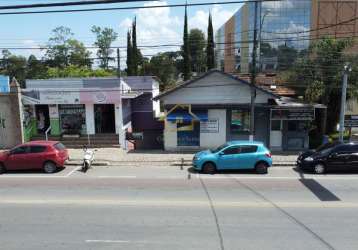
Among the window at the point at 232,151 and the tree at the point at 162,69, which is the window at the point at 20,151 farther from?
the tree at the point at 162,69

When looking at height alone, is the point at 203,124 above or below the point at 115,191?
above

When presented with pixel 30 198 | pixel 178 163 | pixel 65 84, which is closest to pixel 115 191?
pixel 30 198

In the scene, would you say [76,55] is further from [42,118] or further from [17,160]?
[17,160]

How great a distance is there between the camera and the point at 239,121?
74.3 ft

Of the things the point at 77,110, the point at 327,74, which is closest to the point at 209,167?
the point at 77,110

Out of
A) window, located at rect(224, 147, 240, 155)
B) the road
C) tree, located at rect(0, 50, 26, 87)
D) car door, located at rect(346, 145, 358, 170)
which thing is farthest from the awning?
tree, located at rect(0, 50, 26, 87)

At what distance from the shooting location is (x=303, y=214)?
10.4 m

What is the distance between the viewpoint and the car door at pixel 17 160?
17422 mm

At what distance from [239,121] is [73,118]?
1229 cm

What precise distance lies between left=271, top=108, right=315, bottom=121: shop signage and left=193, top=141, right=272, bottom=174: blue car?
5792 mm

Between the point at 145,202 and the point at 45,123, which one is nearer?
the point at 145,202

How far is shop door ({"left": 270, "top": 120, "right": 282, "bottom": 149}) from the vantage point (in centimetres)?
2253

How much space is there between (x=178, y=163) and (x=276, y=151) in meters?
7.41

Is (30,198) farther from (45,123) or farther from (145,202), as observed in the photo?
(45,123)
